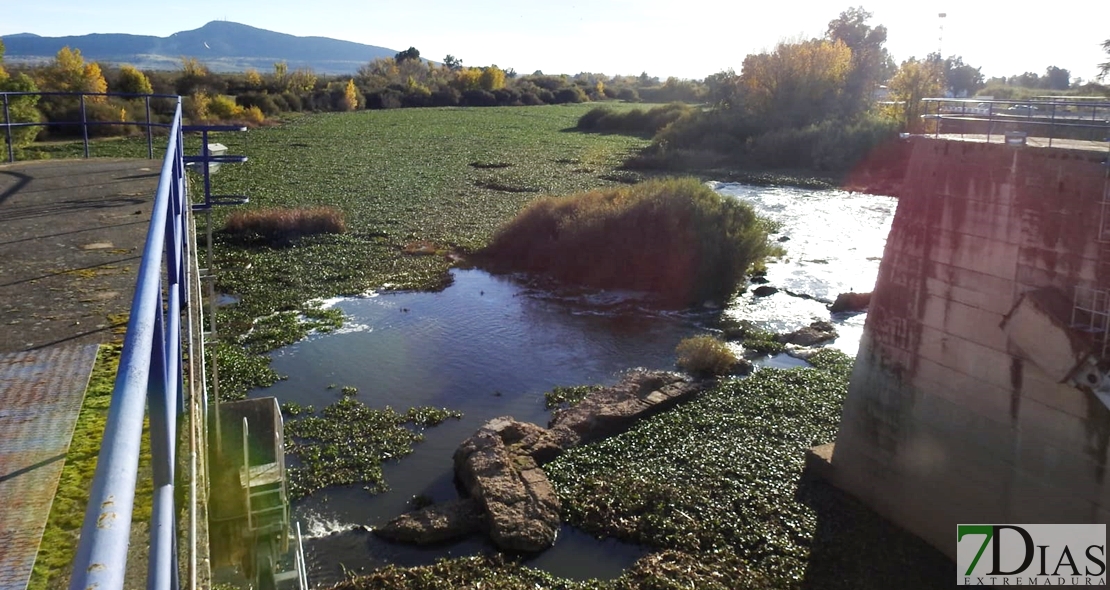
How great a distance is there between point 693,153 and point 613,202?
2152cm

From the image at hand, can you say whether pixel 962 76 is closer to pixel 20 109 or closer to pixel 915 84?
pixel 915 84

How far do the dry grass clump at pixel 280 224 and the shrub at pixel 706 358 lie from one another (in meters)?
11.9

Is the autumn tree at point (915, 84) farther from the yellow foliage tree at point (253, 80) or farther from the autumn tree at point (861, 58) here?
→ the yellow foliage tree at point (253, 80)

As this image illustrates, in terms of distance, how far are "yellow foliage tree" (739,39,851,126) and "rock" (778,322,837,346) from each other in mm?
32411

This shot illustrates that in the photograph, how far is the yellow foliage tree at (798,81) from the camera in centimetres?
4891

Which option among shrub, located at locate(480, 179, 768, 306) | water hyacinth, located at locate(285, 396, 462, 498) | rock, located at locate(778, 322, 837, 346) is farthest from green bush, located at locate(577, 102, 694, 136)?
water hyacinth, located at locate(285, 396, 462, 498)

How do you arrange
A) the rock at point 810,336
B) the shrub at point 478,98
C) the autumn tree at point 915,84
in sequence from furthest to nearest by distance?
the shrub at point 478,98, the autumn tree at point 915,84, the rock at point 810,336

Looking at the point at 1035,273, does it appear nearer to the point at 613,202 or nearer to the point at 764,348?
the point at 764,348

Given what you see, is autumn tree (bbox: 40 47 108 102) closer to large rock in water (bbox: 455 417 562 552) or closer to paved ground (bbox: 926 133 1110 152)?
large rock in water (bbox: 455 417 562 552)

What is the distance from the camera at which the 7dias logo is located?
28.0 feet

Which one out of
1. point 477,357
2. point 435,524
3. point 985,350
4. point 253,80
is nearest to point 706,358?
point 477,357

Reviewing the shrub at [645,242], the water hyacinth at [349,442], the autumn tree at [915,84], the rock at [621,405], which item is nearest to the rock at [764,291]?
the shrub at [645,242]

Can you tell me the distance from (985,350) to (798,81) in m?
43.6

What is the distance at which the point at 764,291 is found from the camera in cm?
2025
